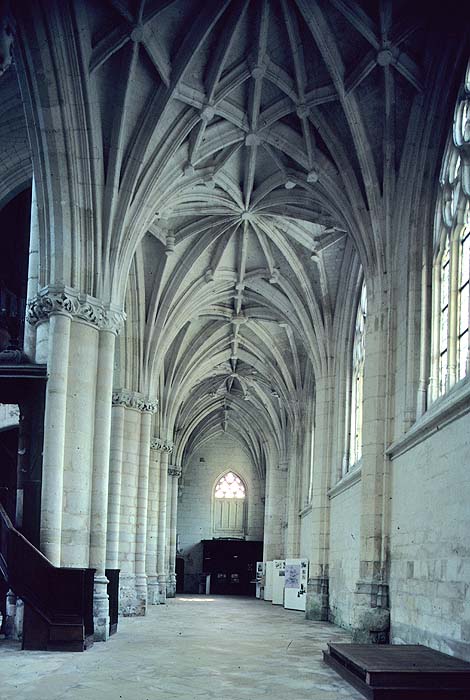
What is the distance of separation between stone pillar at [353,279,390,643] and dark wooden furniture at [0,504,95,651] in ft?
19.2

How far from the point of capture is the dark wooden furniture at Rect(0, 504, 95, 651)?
14.1 m

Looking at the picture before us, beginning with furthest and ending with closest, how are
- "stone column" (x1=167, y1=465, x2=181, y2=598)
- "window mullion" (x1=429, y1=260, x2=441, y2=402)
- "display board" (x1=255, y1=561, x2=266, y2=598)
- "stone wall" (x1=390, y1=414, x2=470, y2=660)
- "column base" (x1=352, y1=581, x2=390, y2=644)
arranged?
"display board" (x1=255, y1=561, x2=266, y2=598), "stone column" (x1=167, y1=465, x2=181, y2=598), "column base" (x1=352, y1=581, x2=390, y2=644), "window mullion" (x1=429, y1=260, x2=441, y2=402), "stone wall" (x1=390, y1=414, x2=470, y2=660)

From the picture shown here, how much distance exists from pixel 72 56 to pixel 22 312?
10.0 meters

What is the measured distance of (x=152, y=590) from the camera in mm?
33500

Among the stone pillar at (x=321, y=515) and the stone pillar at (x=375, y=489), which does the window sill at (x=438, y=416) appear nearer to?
the stone pillar at (x=375, y=489)

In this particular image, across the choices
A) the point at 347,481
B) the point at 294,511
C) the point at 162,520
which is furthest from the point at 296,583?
the point at 347,481

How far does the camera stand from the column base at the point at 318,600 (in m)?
27.0

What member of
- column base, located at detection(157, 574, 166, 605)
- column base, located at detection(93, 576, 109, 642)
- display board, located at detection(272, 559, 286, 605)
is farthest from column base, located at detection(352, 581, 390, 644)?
display board, located at detection(272, 559, 286, 605)

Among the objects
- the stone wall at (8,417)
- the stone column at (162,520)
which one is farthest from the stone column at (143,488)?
the stone column at (162,520)

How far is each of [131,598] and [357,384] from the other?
9.18 meters

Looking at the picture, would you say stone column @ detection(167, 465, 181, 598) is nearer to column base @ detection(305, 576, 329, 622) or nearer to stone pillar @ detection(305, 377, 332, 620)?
column base @ detection(305, 576, 329, 622)

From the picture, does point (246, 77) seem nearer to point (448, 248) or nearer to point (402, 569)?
point (448, 248)

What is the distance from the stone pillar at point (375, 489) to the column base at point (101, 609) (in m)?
4.93

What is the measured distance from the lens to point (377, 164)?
1884 centimetres
